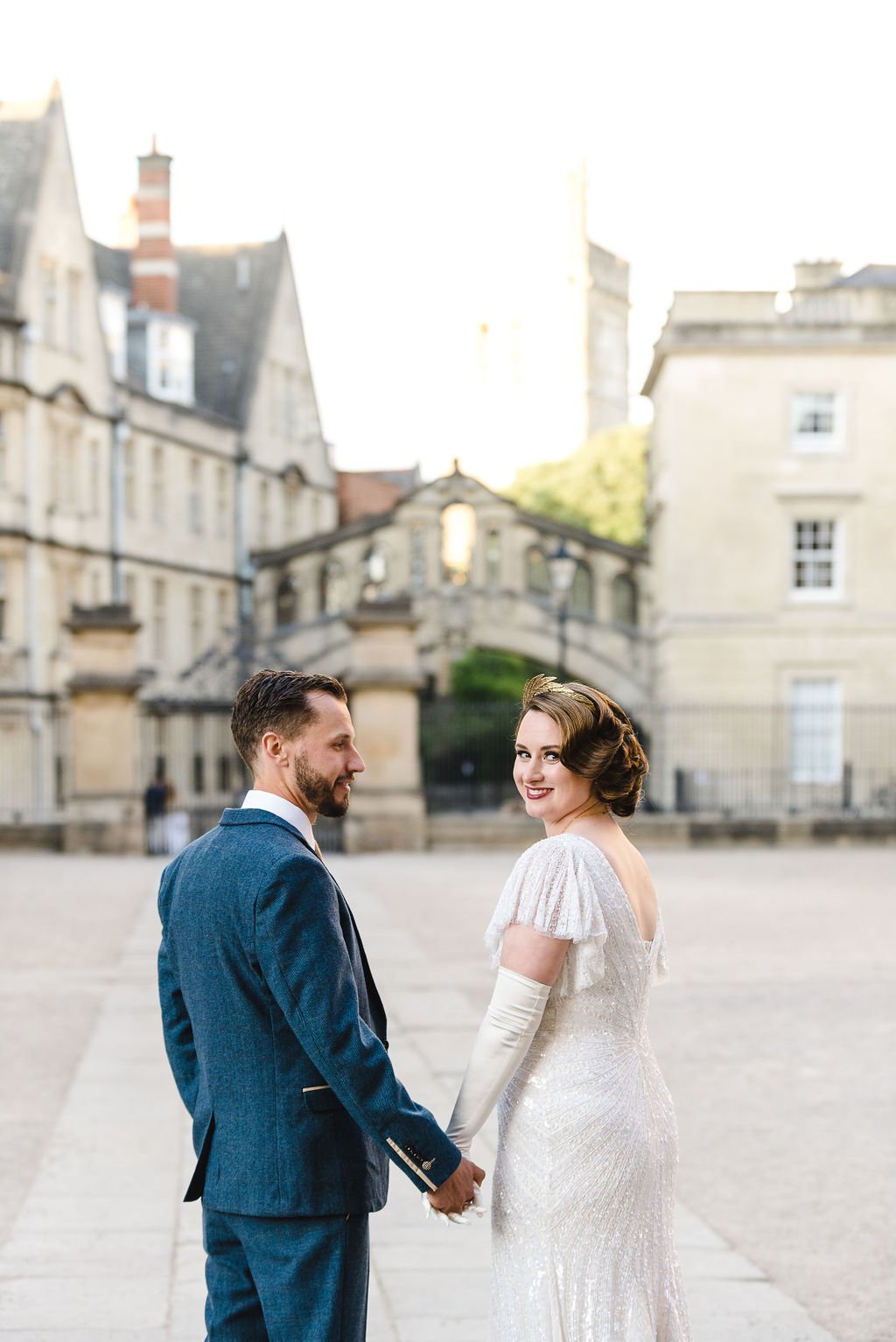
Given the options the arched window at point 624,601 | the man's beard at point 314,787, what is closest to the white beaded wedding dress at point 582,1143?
the man's beard at point 314,787

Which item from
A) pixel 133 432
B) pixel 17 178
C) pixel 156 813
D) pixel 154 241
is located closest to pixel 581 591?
pixel 133 432

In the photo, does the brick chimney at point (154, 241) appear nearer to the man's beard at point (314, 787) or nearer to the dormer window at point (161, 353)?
the dormer window at point (161, 353)

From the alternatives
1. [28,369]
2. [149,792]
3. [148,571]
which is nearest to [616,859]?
[149,792]

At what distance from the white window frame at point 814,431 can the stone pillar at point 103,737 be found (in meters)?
20.3

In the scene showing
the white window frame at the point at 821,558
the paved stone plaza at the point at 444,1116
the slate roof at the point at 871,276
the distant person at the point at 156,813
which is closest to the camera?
the paved stone plaza at the point at 444,1116

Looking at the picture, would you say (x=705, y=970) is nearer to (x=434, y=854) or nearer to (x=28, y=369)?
(x=434, y=854)

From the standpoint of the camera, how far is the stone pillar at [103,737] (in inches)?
970

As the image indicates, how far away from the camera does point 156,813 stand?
89.4 feet

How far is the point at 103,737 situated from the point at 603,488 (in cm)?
4093

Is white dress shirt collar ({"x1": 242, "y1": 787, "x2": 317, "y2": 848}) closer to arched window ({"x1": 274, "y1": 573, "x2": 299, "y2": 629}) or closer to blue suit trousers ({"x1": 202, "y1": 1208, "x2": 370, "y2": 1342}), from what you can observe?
blue suit trousers ({"x1": 202, "y1": 1208, "x2": 370, "y2": 1342})

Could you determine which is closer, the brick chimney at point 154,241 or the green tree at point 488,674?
the green tree at point 488,674

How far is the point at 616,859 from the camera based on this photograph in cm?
347

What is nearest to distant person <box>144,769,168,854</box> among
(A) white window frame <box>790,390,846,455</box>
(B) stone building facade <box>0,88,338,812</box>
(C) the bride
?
(B) stone building facade <box>0,88,338,812</box>

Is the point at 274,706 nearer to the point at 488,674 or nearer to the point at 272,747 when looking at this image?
the point at 272,747
